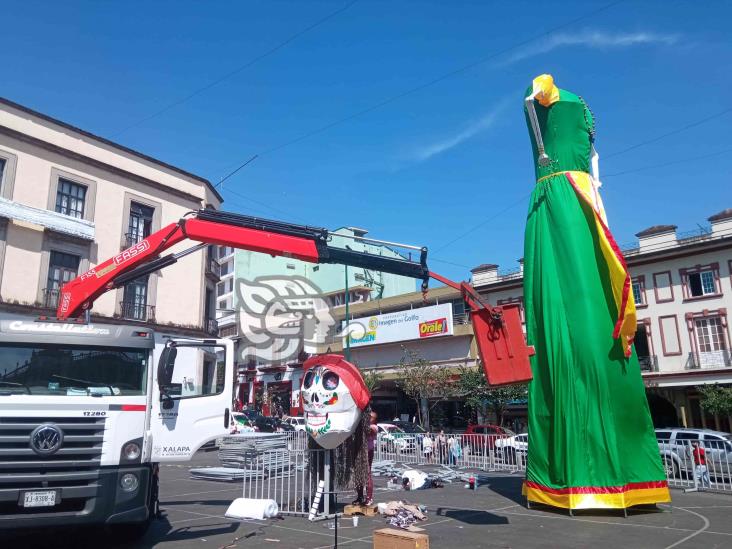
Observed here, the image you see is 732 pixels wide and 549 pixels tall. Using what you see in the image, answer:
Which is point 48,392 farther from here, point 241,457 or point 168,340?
point 241,457

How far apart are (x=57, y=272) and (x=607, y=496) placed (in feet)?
89.3

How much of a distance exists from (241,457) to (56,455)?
11.9 meters

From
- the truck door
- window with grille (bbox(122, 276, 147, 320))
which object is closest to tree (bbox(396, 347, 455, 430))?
window with grille (bbox(122, 276, 147, 320))

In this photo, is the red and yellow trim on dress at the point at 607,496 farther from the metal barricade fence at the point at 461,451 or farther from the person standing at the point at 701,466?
the metal barricade fence at the point at 461,451

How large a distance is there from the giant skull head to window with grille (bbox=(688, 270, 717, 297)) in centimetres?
2736

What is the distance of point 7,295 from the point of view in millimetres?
26953

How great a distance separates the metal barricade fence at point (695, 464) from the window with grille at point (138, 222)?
2731cm

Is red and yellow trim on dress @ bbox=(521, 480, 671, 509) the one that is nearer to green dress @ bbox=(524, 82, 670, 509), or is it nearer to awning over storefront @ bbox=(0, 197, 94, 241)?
green dress @ bbox=(524, 82, 670, 509)

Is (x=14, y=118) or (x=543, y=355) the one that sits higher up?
(x=14, y=118)

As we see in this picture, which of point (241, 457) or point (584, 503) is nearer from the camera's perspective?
point (584, 503)

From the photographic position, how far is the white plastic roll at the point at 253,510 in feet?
34.5

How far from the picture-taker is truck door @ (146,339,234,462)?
28.5 feet

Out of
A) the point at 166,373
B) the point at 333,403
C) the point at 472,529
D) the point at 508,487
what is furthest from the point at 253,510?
the point at 508,487

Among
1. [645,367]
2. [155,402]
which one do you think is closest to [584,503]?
[155,402]
